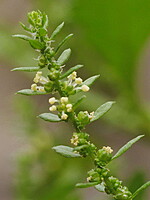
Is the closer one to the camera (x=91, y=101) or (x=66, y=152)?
(x=66, y=152)

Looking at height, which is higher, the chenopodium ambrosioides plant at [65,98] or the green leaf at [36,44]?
the green leaf at [36,44]

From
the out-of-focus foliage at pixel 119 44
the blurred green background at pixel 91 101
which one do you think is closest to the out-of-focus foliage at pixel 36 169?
the blurred green background at pixel 91 101

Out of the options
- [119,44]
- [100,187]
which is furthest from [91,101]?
[100,187]

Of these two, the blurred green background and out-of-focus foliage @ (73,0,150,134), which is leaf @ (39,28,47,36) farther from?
out-of-focus foliage @ (73,0,150,134)

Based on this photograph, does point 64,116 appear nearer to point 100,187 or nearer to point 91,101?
point 100,187

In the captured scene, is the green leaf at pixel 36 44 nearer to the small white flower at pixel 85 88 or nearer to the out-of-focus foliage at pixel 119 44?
the small white flower at pixel 85 88

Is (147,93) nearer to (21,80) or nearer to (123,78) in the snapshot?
(123,78)

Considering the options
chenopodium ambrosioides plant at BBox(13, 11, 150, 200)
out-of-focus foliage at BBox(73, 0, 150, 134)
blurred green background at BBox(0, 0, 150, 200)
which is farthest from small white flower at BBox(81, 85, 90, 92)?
out-of-focus foliage at BBox(73, 0, 150, 134)

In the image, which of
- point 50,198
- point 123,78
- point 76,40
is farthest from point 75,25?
point 50,198
